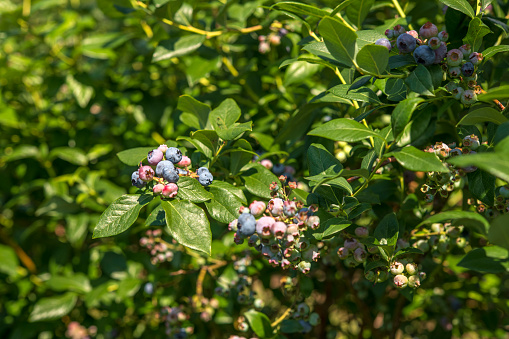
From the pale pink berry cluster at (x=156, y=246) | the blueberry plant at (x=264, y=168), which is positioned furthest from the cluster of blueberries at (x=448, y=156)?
the pale pink berry cluster at (x=156, y=246)

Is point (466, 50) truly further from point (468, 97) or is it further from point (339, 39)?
point (339, 39)

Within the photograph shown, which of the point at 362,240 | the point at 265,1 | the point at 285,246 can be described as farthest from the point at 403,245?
the point at 265,1

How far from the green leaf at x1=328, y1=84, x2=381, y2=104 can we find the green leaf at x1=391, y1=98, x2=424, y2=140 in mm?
129

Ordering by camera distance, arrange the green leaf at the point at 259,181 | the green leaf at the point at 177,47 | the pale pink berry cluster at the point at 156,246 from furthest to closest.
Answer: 1. the pale pink berry cluster at the point at 156,246
2. the green leaf at the point at 177,47
3. the green leaf at the point at 259,181

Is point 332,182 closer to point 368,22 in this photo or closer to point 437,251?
point 437,251

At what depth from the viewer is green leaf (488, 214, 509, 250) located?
2.38 feet

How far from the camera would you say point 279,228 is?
872mm

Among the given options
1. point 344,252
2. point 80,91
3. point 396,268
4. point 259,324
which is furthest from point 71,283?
point 396,268

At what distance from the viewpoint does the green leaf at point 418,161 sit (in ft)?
2.48

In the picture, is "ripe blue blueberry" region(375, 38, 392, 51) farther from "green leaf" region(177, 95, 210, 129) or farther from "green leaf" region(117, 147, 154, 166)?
"green leaf" region(117, 147, 154, 166)

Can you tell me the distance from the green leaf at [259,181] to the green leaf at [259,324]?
433 mm

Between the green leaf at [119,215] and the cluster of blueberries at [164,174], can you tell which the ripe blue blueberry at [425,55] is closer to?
the cluster of blueberries at [164,174]

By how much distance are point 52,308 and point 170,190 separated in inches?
56.4

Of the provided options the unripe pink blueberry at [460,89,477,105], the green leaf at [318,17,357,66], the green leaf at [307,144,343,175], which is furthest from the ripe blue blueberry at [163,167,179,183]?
the unripe pink blueberry at [460,89,477,105]
